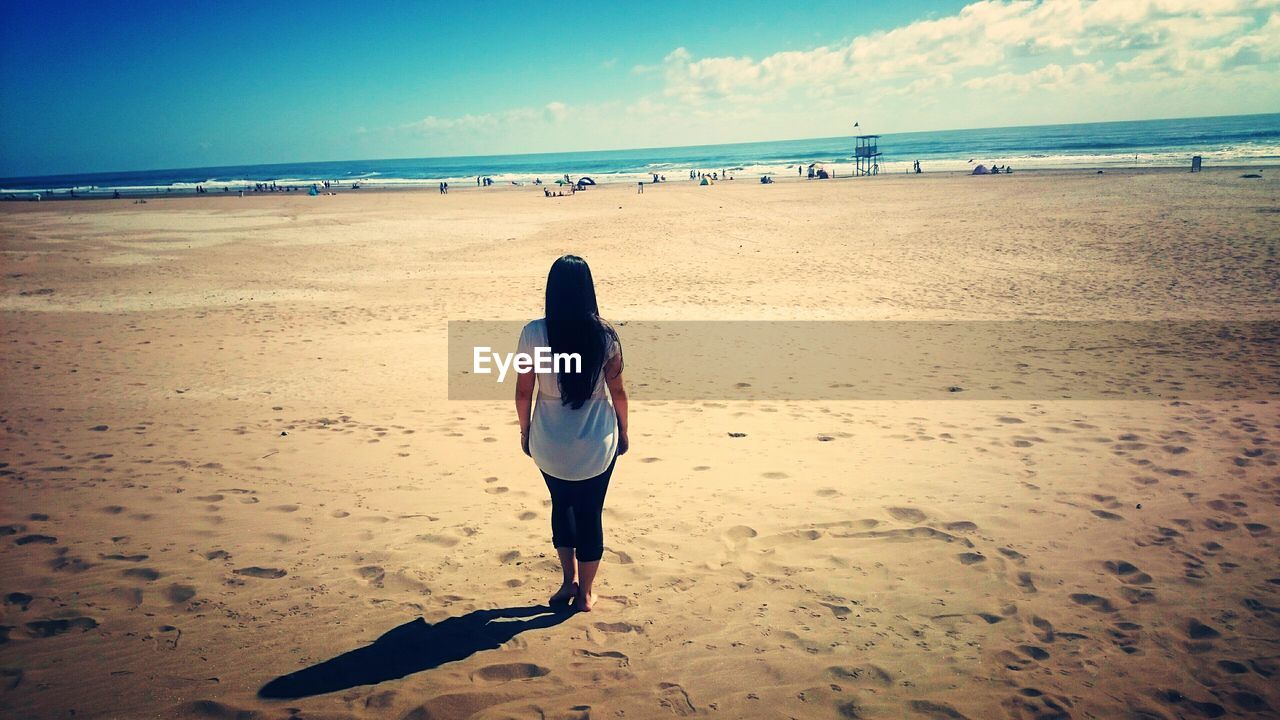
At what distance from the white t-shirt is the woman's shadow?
3.18ft

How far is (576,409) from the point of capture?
10.7ft

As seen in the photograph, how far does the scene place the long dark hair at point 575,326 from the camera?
308 centimetres

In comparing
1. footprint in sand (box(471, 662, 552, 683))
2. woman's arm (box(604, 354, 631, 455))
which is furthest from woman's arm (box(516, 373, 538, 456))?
footprint in sand (box(471, 662, 552, 683))

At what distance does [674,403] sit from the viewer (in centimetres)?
792

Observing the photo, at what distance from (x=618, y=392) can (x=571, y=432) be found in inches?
12.9

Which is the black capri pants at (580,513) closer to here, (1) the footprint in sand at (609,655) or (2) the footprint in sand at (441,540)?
(1) the footprint in sand at (609,655)

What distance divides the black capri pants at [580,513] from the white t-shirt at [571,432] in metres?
0.07

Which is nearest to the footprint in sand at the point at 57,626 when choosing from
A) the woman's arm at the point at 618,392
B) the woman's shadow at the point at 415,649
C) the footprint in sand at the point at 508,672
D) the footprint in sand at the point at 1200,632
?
the woman's shadow at the point at 415,649

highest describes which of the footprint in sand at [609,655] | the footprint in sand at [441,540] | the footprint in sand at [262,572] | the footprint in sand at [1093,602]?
the footprint in sand at [262,572]

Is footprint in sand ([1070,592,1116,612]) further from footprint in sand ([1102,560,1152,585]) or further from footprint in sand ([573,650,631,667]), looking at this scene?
footprint in sand ([573,650,631,667])

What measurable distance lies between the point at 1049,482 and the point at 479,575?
4.74 m

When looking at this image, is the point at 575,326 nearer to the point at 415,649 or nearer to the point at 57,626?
the point at 415,649

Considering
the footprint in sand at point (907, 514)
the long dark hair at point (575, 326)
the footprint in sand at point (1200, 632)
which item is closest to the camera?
the long dark hair at point (575, 326)

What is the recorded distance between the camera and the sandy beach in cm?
314
